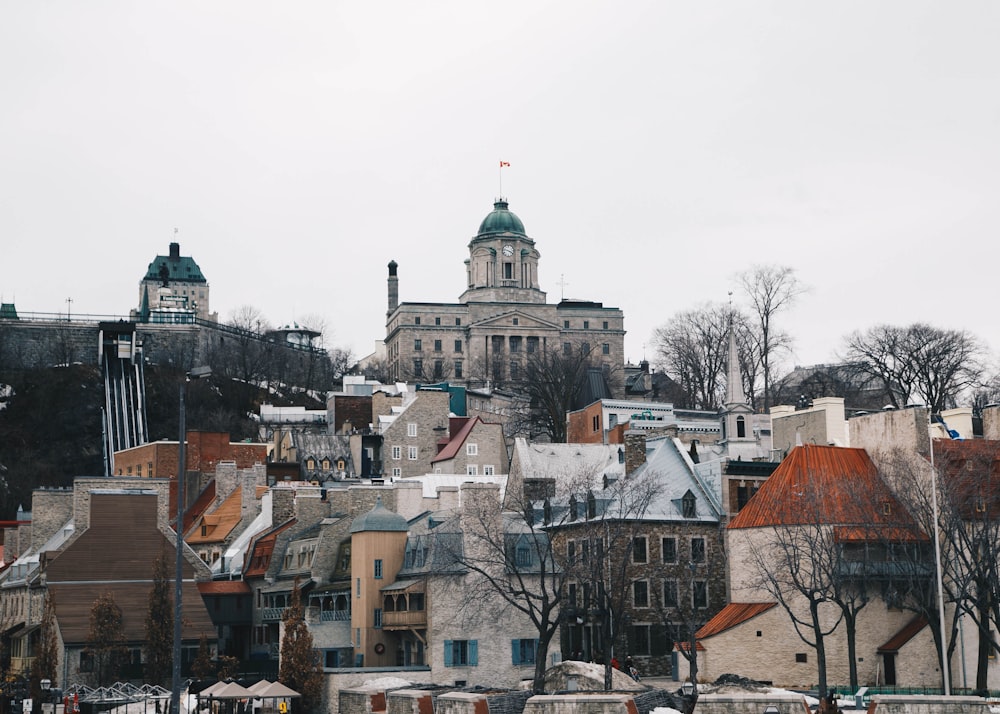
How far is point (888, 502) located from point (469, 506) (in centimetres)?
1671

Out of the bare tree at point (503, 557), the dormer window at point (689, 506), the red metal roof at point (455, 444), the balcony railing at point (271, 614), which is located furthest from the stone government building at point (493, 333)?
the bare tree at point (503, 557)

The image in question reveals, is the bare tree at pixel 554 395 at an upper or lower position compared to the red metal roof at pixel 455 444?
upper

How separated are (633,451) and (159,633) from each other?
22.4 meters

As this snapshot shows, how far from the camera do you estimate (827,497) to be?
200 ft

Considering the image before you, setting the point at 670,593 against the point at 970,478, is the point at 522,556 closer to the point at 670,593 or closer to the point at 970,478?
the point at 670,593

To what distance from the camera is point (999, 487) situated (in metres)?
60.1

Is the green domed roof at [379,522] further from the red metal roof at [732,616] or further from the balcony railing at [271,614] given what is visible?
the red metal roof at [732,616]

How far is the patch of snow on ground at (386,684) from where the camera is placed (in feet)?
173

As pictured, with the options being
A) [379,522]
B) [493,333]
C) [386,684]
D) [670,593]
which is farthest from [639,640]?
[493,333]

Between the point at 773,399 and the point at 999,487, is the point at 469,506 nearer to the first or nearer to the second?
the point at 999,487

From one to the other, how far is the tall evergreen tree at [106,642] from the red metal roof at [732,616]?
2455 cm

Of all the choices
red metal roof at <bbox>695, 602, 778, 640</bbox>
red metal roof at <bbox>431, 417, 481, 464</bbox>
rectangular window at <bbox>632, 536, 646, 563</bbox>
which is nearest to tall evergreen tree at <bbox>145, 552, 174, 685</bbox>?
rectangular window at <bbox>632, 536, 646, 563</bbox>

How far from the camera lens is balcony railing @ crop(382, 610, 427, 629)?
2387 inches

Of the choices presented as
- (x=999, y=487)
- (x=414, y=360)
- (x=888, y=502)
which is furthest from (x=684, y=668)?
(x=414, y=360)
